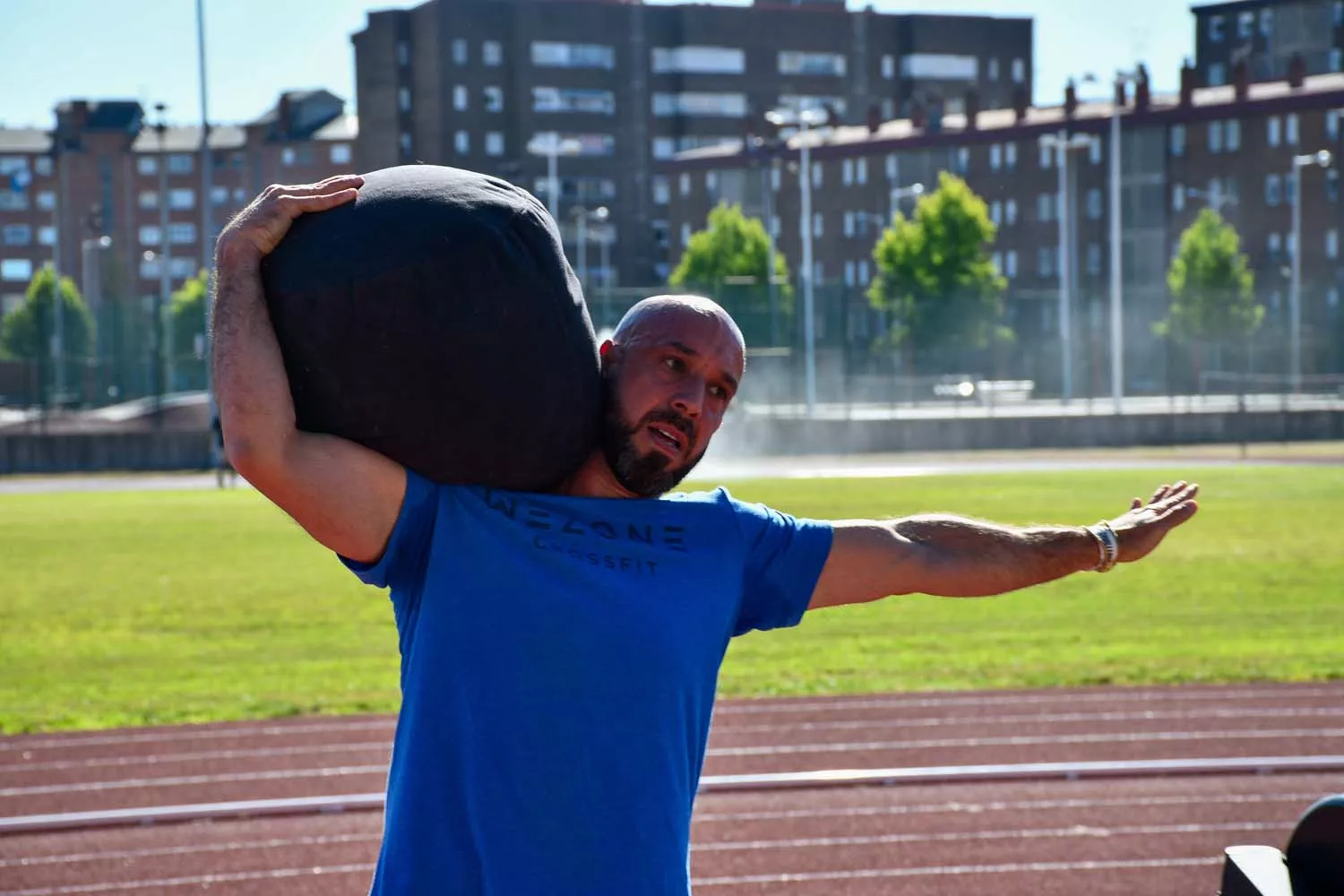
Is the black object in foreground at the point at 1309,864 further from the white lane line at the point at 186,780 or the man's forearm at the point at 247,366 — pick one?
the white lane line at the point at 186,780

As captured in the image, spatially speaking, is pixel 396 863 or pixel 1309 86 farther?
pixel 1309 86

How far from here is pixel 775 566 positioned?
125 inches

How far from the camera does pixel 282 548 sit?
76.6ft

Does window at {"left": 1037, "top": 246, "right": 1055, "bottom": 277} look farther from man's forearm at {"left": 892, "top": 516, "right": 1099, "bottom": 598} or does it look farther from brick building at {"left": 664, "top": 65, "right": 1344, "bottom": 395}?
man's forearm at {"left": 892, "top": 516, "right": 1099, "bottom": 598}

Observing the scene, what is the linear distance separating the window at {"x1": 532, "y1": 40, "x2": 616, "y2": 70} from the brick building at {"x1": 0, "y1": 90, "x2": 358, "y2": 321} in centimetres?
1729

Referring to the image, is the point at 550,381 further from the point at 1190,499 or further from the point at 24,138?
the point at 24,138

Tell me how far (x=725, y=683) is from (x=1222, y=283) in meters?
60.2

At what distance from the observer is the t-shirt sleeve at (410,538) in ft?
9.57

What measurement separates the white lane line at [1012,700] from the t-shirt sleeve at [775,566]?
7906 mm

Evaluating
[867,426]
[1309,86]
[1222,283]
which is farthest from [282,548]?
[1309,86]

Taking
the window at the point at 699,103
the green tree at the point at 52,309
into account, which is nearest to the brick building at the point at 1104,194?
the window at the point at 699,103

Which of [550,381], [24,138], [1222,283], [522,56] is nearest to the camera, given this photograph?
[550,381]

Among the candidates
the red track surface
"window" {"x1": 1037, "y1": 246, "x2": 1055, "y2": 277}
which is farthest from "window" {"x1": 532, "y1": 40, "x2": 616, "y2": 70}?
the red track surface

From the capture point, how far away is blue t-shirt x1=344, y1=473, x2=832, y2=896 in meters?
2.77
